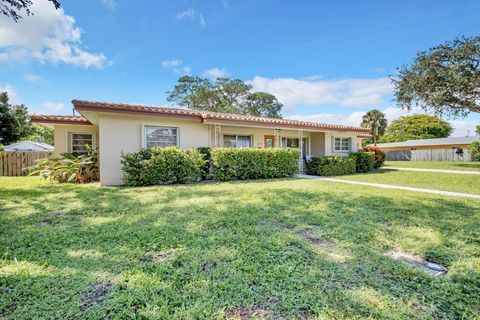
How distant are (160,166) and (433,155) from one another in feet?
125

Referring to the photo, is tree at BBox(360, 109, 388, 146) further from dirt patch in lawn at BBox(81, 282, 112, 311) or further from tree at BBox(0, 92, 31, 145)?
tree at BBox(0, 92, 31, 145)

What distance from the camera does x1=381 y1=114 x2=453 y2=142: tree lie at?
4794 cm

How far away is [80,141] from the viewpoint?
41.0ft

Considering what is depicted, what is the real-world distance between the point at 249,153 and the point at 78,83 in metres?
14.9

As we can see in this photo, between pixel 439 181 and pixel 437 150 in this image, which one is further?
pixel 437 150

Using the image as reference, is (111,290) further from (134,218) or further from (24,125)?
(24,125)

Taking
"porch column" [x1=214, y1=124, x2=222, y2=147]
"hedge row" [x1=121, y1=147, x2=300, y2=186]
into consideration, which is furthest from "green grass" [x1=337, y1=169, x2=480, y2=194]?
"porch column" [x1=214, y1=124, x2=222, y2=147]

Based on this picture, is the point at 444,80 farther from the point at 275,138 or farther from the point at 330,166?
the point at 275,138

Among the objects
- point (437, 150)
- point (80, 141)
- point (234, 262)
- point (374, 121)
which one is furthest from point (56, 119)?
point (374, 121)

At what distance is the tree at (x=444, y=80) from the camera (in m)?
12.8

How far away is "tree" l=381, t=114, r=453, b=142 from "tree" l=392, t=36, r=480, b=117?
126ft

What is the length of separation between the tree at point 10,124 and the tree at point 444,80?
33.6 metres

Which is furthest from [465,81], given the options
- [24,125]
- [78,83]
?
[24,125]

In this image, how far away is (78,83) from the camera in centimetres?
1703
